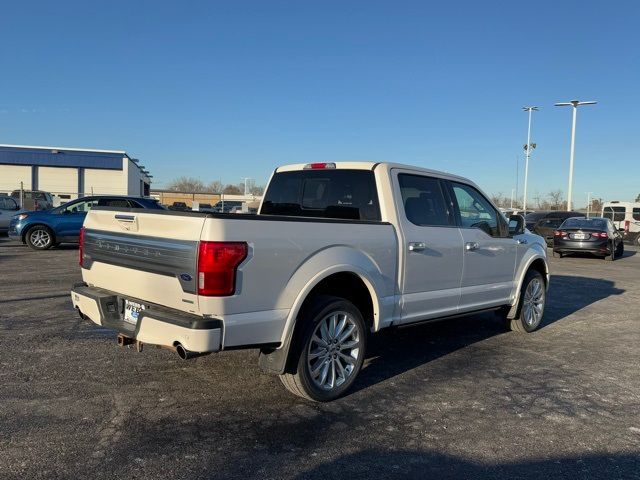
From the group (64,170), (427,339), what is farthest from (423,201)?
(64,170)

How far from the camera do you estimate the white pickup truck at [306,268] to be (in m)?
3.65

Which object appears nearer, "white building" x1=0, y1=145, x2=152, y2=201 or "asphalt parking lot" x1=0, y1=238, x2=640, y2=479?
"asphalt parking lot" x1=0, y1=238, x2=640, y2=479

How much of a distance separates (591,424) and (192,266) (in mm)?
3226

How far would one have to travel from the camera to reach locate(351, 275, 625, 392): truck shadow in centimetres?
527

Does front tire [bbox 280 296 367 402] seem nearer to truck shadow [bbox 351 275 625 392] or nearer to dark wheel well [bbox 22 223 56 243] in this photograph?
truck shadow [bbox 351 275 625 392]

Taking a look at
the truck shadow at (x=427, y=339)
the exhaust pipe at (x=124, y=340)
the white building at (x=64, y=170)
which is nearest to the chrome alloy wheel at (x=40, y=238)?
the truck shadow at (x=427, y=339)

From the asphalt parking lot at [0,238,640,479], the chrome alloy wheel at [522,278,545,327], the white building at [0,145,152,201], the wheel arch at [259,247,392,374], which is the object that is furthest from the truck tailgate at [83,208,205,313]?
the white building at [0,145,152,201]

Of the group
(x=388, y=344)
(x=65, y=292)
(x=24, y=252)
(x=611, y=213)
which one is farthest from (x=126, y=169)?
(x=388, y=344)

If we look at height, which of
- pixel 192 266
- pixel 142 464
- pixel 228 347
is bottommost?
pixel 142 464

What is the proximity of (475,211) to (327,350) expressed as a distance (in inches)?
107

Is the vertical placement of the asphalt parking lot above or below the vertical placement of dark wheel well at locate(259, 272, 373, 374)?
below

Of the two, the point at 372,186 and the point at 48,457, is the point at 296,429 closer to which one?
the point at 48,457

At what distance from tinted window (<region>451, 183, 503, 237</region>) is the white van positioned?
81.0ft

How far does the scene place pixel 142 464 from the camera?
3275 mm
